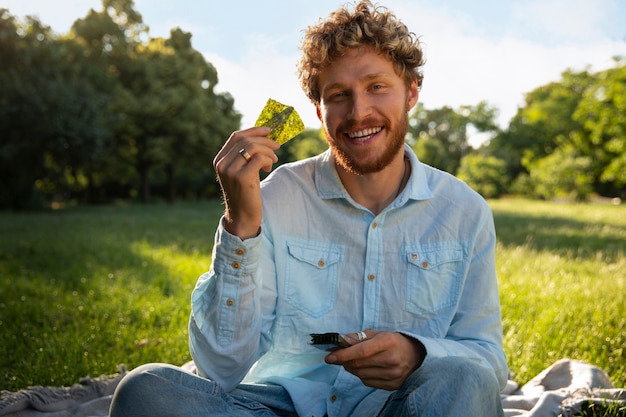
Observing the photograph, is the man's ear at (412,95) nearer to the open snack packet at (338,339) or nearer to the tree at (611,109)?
the open snack packet at (338,339)

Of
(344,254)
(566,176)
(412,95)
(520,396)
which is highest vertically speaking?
(412,95)

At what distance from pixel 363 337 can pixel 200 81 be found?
3090 cm

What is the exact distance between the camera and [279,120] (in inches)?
99.1

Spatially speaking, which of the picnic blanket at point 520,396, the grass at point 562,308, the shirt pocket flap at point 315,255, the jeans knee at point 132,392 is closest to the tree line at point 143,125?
the grass at point 562,308

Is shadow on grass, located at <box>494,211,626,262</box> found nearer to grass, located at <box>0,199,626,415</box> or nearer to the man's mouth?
grass, located at <box>0,199,626,415</box>

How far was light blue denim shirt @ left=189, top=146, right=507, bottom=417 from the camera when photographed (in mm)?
2564

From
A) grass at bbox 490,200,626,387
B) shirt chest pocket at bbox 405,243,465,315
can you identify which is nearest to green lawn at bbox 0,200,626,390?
grass at bbox 490,200,626,387

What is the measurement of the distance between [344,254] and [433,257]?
1.34 feet

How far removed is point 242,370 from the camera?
2.40 m

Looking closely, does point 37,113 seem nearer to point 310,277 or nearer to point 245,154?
point 310,277

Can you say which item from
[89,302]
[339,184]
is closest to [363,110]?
[339,184]

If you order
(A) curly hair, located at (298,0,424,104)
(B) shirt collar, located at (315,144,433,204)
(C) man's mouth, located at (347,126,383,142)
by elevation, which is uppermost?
(A) curly hair, located at (298,0,424,104)

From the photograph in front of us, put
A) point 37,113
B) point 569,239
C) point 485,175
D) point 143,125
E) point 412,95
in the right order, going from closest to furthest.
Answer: point 412,95, point 569,239, point 37,113, point 143,125, point 485,175

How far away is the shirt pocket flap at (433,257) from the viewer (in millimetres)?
2654
